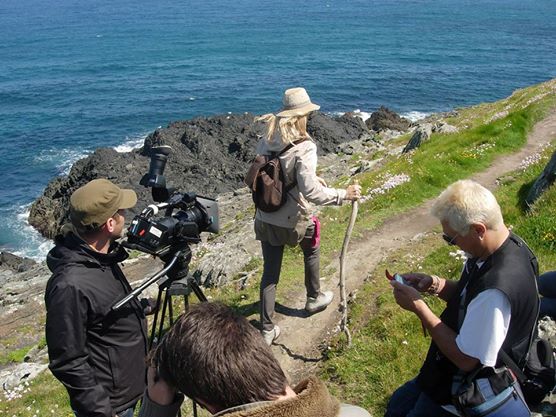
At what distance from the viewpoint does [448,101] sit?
64625 millimetres

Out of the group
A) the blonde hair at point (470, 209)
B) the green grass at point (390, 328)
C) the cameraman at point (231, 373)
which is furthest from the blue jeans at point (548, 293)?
the cameraman at point (231, 373)

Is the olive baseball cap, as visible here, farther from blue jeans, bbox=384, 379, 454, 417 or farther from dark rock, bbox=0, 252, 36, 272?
dark rock, bbox=0, 252, 36, 272

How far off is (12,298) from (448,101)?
179 feet

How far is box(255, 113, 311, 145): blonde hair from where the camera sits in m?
7.11

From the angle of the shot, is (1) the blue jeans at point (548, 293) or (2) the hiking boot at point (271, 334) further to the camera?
(2) the hiking boot at point (271, 334)

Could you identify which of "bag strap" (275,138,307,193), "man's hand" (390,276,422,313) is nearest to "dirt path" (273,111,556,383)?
"bag strap" (275,138,307,193)

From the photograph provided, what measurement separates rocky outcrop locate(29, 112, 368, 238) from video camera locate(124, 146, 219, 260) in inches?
1228

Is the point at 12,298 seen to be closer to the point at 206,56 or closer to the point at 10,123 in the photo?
the point at 10,123

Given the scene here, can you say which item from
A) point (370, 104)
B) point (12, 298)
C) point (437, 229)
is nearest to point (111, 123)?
point (370, 104)

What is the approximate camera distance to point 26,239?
37.8 m

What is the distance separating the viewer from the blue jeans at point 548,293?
6301 mm

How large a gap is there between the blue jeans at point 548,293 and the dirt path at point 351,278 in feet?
11.4

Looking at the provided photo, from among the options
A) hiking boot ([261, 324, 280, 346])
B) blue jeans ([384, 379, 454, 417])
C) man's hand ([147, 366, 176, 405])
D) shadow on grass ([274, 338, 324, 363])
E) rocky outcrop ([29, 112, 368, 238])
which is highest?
man's hand ([147, 366, 176, 405])

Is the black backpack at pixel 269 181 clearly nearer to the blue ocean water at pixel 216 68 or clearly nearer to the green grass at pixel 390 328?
the green grass at pixel 390 328
